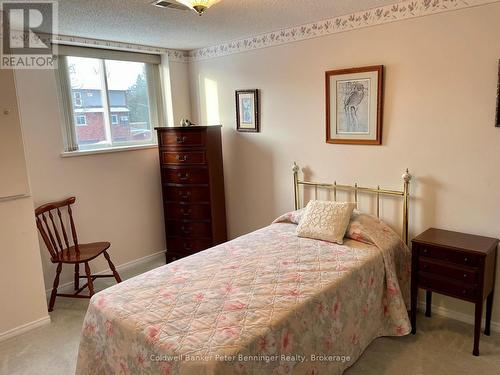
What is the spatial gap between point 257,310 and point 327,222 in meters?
1.13

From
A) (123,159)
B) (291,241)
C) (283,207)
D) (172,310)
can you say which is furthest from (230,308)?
(123,159)

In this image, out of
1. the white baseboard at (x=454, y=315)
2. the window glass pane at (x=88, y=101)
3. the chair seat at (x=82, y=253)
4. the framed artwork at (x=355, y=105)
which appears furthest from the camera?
the window glass pane at (x=88, y=101)

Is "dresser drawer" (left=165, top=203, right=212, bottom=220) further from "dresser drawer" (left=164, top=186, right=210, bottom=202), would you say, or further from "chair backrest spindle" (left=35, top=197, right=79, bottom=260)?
"chair backrest spindle" (left=35, top=197, right=79, bottom=260)

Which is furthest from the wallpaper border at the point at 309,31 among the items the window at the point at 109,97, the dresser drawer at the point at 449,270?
the dresser drawer at the point at 449,270

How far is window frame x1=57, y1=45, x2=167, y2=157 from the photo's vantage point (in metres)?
3.35

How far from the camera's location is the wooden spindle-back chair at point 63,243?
310 centimetres

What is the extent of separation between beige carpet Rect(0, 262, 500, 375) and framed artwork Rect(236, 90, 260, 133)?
7.34ft

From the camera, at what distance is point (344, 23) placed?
2.92 meters

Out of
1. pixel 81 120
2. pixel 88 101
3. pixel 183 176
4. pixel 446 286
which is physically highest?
pixel 88 101

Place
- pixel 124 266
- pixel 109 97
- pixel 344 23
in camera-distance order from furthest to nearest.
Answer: pixel 124 266
pixel 109 97
pixel 344 23

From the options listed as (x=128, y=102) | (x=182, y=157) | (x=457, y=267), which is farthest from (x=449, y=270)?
(x=128, y=102)

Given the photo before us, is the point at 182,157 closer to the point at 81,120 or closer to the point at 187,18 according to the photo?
the point at 81,120

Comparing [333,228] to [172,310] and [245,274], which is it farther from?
[172,310]

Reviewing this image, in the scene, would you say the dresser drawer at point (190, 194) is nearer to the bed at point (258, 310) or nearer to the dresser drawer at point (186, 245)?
the dresser drawer at point (186, 245)
